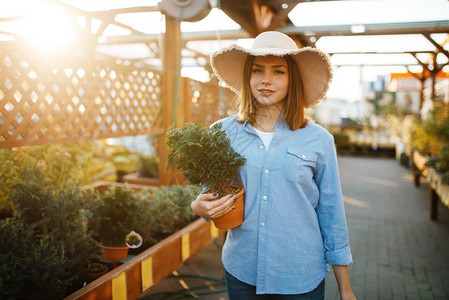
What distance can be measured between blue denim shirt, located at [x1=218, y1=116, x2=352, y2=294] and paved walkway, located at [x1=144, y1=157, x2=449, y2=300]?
163 cm

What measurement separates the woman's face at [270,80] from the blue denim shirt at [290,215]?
0.37 ft

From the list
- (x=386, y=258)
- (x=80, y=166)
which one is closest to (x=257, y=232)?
(x=80, y=166)

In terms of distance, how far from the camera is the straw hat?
4.13 ft

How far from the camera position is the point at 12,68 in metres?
1.92

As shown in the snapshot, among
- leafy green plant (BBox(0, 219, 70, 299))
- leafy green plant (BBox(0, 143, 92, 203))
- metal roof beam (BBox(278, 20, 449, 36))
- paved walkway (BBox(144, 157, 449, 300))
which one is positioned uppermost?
metal roof beam (BBox(278, 20, 449, 36))

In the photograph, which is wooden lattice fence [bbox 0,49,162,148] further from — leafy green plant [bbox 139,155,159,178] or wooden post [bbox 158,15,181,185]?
leafy green plant [bbox 139,155,159,178]

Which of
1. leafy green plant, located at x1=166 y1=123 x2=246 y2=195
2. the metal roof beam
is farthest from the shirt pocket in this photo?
the metal roof beam

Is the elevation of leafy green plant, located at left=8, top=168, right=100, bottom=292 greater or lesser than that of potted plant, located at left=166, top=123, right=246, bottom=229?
lesser

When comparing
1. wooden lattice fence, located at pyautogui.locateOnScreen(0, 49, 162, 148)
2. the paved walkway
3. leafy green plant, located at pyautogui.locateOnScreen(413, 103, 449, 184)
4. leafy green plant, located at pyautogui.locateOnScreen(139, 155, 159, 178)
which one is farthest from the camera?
leafy green plant, located at pyautogui.locateOnScreen(139, 155, 159, 178)

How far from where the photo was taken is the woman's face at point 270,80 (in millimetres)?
1267

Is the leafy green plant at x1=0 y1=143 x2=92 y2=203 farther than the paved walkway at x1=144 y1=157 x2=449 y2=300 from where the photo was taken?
No

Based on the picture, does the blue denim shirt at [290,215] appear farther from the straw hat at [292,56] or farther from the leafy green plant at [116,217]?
the leafy green plant at [116,217]

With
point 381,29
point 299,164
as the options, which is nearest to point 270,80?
point 299,164

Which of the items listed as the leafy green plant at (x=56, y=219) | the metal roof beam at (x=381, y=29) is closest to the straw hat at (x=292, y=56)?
the leafy green plant at (x=56, y=219)
